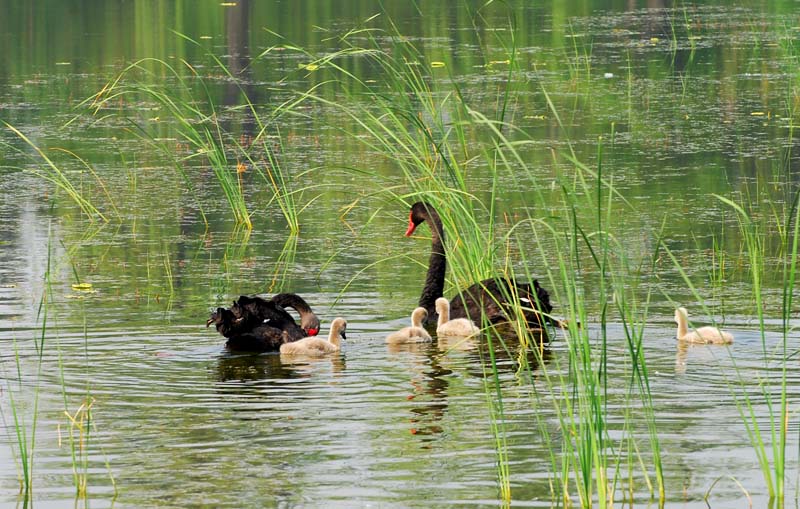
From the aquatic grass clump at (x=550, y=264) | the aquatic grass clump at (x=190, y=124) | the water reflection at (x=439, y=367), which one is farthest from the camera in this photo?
the aquatic grass clump at (x=190, y=124)

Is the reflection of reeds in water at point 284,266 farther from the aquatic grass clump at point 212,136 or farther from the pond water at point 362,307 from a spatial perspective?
the aquatic grass clump at point 212,136

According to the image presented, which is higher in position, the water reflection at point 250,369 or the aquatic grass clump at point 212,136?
the aquatic grass clump at point 212,136

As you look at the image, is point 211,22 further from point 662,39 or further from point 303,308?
point 303,308

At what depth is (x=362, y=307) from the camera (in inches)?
395

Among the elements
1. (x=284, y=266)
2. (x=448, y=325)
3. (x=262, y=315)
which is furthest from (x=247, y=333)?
(x=284, y=266)

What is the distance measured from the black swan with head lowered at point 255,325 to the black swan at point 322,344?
0.23 m

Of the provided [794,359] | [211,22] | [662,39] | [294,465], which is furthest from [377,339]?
[211,22]

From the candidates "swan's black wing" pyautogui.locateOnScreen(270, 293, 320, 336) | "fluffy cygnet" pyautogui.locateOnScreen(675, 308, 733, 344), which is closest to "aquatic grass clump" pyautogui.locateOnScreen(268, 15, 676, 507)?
"fluffy cygnet" pyautogui.locateOnScreen(675, 308, 733, 344)

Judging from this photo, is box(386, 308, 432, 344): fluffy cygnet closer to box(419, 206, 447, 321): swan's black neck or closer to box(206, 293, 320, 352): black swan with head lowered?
box(206, 293, 320, 352): black swan with head lowered

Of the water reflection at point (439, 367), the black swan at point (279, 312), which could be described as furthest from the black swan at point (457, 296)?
the black swan at point (279, 312)

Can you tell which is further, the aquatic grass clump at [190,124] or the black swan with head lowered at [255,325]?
the aquatic grass clump at [190,124]

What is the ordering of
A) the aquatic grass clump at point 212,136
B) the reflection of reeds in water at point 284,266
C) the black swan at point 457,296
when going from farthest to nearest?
the aquatic grass clump at point 212,136 → the reflection of reeds in water at point 284,266 → the black swan at point 457,296

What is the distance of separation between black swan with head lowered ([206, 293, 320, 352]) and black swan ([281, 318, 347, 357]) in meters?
0.23

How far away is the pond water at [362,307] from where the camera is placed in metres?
6.12
